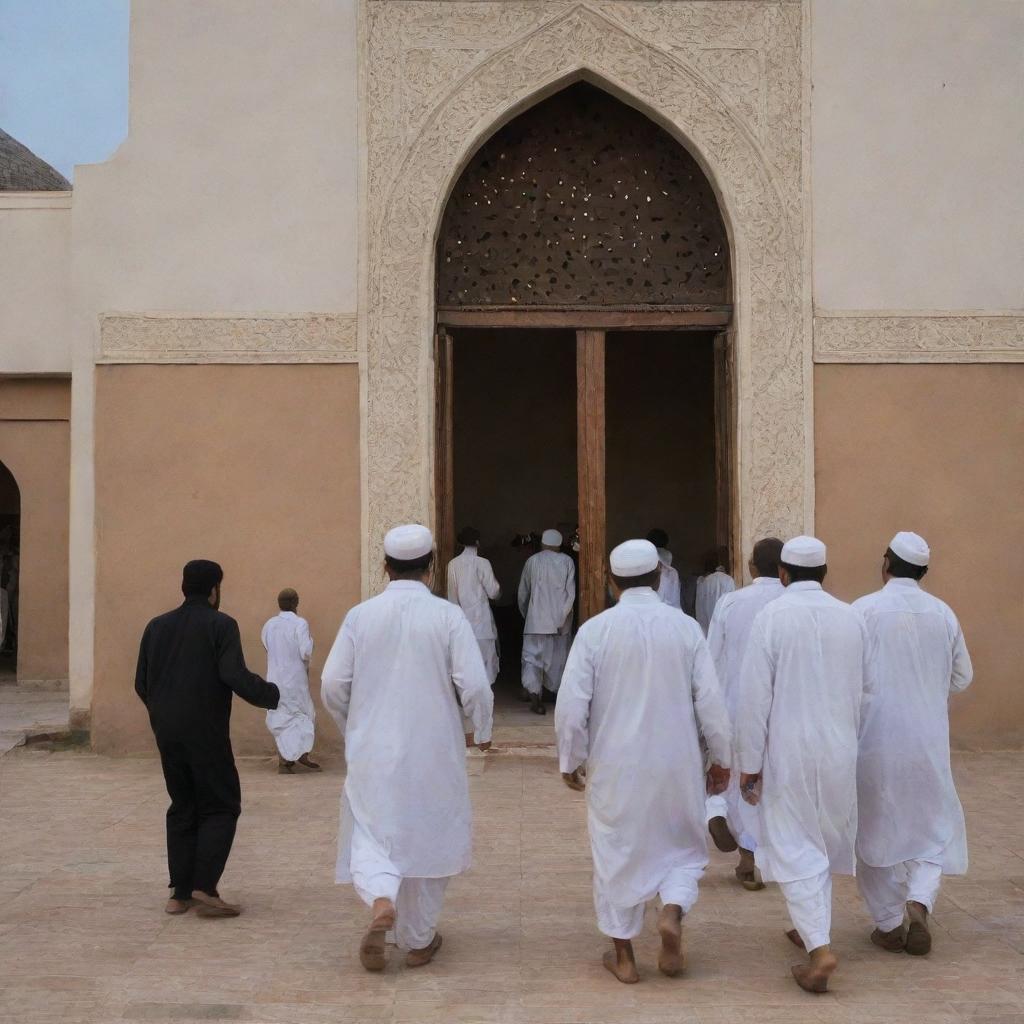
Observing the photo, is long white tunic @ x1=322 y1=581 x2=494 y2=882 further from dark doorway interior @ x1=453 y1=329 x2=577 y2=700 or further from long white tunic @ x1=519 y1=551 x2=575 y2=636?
dark doorway interior @ x1=453 y1=329 x2=577 y2=700

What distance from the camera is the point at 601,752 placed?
382cm

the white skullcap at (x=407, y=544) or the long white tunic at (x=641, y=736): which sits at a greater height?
the white skullcap at (x=407, y=544)

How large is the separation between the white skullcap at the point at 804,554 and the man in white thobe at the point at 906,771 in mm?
259

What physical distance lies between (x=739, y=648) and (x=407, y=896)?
1766 millimetres

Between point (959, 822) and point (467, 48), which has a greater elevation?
point (467, 48)

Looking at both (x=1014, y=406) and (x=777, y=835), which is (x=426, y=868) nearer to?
(x=777, y=835)

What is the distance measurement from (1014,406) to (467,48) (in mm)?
3876

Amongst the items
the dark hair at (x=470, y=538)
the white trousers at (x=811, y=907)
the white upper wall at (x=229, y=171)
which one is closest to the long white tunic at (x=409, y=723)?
the white trousers at (x=811, y=907)

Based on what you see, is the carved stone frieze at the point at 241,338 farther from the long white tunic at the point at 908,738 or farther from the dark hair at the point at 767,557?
the long white tunic at the point at 908,738

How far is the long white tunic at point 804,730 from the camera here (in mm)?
3814

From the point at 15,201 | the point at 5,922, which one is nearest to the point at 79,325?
the point at 15,201

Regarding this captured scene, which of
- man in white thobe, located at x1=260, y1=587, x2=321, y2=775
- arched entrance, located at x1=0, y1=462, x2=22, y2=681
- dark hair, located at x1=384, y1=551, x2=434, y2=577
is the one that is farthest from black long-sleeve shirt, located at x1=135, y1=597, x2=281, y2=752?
arched entrance, located at x1=0, y1=462, x2=22, y2=681

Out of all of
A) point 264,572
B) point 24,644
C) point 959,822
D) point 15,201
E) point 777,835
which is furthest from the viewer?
point 24,644

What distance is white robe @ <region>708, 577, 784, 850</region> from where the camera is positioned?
4.96 metres
